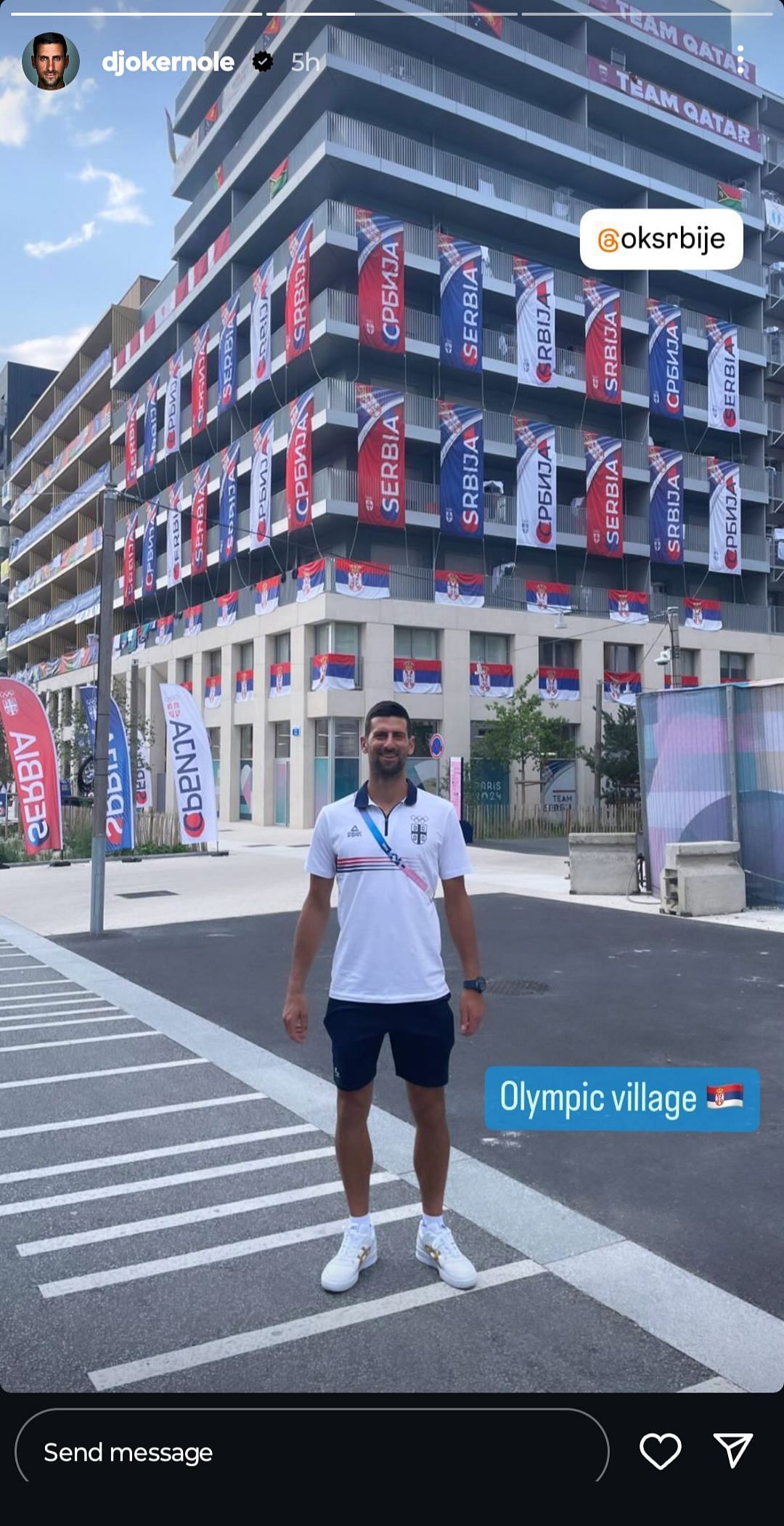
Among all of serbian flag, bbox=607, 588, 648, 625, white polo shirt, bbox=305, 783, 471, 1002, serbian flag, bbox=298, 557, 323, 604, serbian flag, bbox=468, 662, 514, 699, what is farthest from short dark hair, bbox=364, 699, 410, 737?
serbian flag, bbox=468, 662, 514, 699

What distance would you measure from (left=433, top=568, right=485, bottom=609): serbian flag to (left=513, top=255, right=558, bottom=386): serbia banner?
10821 mm

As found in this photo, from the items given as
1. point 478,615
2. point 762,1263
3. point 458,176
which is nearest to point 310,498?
point 478,615

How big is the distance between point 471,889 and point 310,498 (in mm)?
14671

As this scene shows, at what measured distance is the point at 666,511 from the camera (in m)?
5.07

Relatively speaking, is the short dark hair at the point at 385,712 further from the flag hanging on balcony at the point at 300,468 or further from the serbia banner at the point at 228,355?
the serbia banner at the point at 228,355

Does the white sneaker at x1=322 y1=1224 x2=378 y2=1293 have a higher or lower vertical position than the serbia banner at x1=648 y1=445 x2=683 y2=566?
lower

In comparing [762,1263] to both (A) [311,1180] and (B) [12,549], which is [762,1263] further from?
(B) [12,549]

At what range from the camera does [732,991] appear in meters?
7.62

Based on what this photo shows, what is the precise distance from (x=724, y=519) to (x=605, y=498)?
92 centimetres

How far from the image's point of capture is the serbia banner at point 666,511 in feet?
15.4

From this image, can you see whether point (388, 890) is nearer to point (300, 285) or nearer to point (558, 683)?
point (300, 285)

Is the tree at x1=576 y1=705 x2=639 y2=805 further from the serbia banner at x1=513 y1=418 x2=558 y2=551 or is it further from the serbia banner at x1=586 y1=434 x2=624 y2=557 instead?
the serbia banner at x1=586 y1=434 x2=624 y2=557

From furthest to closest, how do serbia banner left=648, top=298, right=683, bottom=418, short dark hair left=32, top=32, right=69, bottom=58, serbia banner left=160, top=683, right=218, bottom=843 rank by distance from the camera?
serbia banner left=160, top=683, right=218, bottom=843 < serbia banner left=648, top=298, right=683, bottom=418 < short dark hair left=32, top=32, right=69, bottom=58

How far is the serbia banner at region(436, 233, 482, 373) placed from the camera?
17.0 ft
